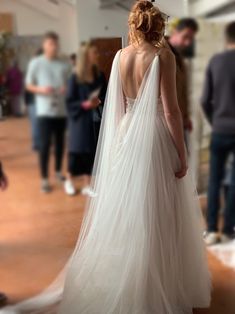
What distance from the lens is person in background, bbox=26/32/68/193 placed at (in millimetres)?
1492

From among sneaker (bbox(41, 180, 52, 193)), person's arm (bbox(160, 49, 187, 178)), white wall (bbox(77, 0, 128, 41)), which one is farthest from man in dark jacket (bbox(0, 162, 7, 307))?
person's arm (bbox(160, 49, 187, 178))

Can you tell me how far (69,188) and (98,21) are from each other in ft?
2.09

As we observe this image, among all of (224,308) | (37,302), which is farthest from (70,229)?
(224,308)

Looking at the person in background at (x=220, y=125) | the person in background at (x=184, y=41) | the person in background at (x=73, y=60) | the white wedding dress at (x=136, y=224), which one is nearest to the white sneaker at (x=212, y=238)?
the person in background at (x=220, y=125)

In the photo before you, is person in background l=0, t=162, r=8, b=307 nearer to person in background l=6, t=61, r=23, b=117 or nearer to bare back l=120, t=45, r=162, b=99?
person in background l=6, t=61, r=23, b=117

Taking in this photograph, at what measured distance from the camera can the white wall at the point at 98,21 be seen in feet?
4.42

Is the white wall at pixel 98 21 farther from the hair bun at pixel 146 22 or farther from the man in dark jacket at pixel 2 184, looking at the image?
the man in dark jacket at pixel 2 184

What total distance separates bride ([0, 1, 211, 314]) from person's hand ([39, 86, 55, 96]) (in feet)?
0.81

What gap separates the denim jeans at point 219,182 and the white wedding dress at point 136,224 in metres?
0.61

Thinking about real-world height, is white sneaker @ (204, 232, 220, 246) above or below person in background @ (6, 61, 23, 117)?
below

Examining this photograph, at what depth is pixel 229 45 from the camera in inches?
77.5

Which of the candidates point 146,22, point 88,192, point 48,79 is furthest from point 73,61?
point 88,192

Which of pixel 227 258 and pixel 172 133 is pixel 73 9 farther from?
pixel 227 258

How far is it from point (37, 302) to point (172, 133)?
2.72 feet
